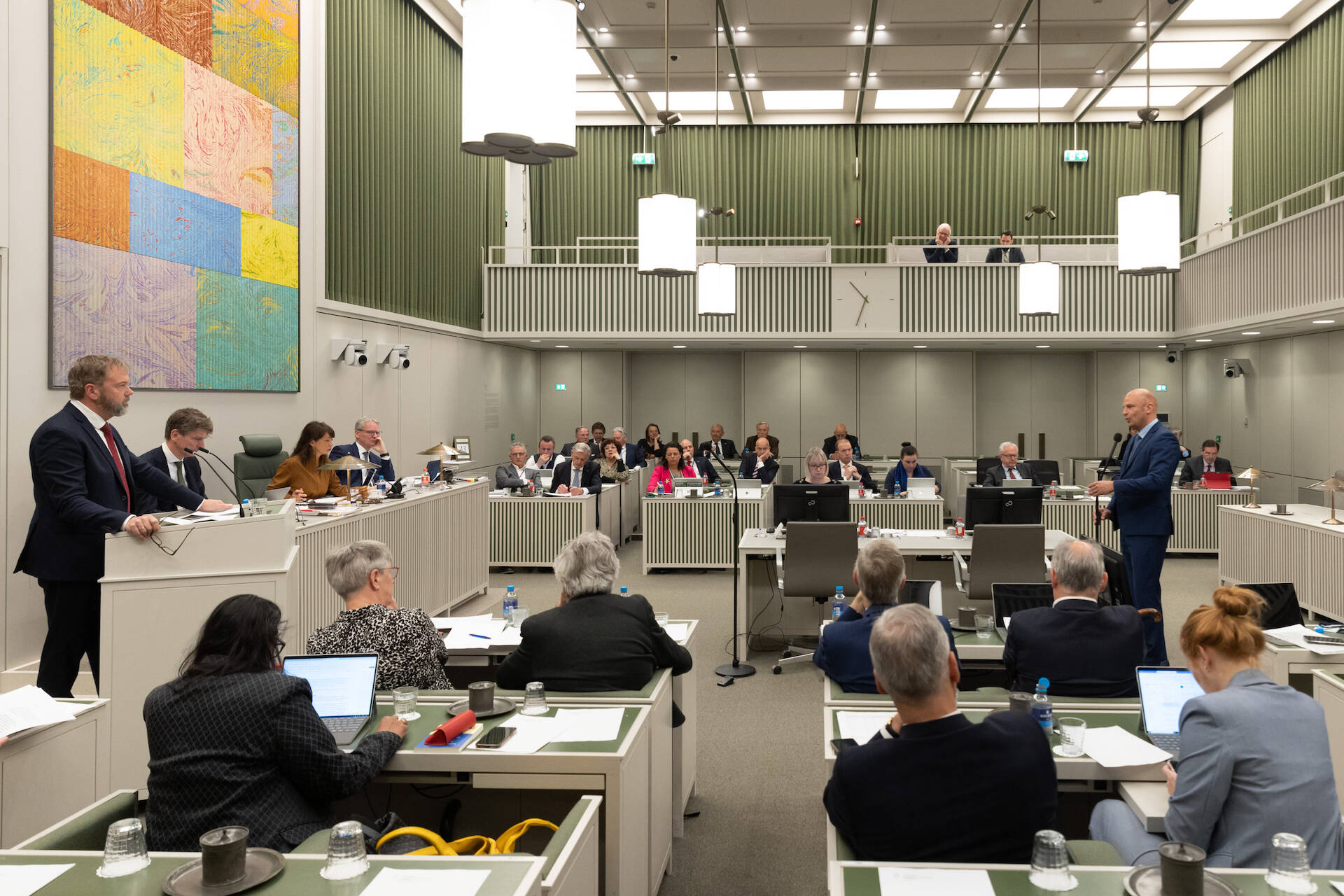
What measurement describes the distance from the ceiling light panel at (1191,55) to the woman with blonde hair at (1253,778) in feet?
38.9

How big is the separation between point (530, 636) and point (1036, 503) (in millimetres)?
4551

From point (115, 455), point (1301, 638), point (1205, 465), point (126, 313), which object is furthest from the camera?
point (1205, 465)

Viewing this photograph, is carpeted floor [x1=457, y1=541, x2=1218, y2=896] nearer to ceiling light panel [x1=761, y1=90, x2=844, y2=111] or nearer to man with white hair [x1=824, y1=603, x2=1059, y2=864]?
man with white hair [x1=824, y1=603, x2=1059, y2=864]

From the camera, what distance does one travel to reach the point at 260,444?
23.8 ft

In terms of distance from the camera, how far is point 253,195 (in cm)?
756

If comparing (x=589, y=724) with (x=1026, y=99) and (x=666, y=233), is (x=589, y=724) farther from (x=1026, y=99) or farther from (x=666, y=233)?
(x=1026, y=99)

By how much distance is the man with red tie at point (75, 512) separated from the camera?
4.14m

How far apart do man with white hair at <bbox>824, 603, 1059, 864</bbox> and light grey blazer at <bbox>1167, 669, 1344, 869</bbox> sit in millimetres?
350

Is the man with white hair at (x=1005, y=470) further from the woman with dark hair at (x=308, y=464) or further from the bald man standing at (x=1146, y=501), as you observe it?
the woman with dark hair at (x=308, y=464)

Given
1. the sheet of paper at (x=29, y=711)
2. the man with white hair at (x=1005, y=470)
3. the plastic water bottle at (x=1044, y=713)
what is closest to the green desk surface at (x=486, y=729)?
the sheet of paper at (x=29, y=711)

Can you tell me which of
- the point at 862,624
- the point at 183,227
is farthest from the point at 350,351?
the point at 862,624

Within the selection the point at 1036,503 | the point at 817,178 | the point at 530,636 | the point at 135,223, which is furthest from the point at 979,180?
the point at 530,636

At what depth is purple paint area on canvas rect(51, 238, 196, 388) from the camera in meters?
5.57

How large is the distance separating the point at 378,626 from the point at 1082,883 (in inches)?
93.9
